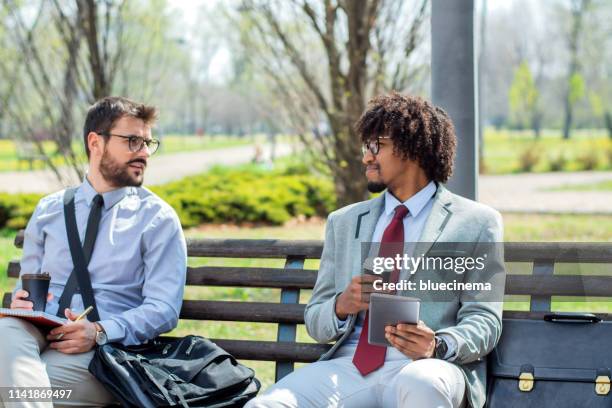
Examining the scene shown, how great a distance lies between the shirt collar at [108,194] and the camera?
4.34m

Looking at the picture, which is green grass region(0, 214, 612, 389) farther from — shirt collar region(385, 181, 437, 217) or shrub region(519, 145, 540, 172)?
shrub region(519, 145, 540, 172)

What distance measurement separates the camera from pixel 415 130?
3.78m

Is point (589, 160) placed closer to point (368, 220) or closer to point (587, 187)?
point (587, 187)

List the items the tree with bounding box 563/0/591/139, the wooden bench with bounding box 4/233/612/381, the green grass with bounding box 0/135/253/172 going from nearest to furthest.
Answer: the wooden bench with bounding box 4/233/612/381, the green grass with bounding box 0/135/253/172, the tree with bounding box 563/0/591/139

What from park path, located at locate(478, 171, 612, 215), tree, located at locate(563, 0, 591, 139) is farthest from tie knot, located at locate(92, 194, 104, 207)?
tree, located at locate(563, 0, 591, 139)

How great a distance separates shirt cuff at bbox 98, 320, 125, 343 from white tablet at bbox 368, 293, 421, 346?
113 cm

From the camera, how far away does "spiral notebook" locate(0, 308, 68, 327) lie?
145 inches

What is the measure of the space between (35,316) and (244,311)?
99 centimetres

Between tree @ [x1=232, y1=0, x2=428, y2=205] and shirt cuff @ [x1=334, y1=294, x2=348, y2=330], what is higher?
tree @ [x1=232, y1=0, x2=428, y2=205]

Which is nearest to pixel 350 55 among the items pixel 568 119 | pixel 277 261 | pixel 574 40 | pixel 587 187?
pixel 277 261

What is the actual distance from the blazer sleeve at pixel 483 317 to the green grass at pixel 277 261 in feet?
1.43

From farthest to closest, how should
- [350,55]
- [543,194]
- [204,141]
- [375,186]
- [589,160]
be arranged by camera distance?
[204,141] → [589,160] → [543,194] → [350,55] → [375,186]

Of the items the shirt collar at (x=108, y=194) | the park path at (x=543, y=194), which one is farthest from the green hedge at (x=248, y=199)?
the shirt collar at (x=108, y=194)

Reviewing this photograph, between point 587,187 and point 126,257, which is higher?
point 126,257
